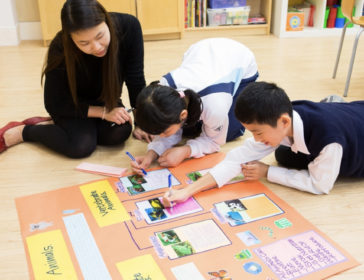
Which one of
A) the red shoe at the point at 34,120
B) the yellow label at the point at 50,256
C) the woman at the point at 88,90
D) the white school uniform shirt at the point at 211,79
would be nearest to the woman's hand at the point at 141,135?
the woman at the point at 88,90

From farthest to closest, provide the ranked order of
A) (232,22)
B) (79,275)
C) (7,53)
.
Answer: (232,22), (7,53), (79,275)

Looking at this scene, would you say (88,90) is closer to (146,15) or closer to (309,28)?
(146,15)

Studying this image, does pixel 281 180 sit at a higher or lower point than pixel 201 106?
lower

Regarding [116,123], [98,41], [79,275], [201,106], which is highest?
[98,41]

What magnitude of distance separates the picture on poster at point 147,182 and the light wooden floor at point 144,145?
124 mm

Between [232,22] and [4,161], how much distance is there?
7.73 ft

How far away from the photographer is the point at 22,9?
3213mm

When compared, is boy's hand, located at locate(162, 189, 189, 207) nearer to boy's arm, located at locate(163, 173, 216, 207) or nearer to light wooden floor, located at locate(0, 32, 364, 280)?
boy's arm, located at locate(163, 173, 216, 207)

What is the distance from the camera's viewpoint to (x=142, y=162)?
60.8 inches

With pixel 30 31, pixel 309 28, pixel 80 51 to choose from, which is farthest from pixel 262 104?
pixel 30 31

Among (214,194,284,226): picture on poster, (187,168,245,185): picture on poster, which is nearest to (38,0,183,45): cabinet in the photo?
(187,168,245,185): picture on poster

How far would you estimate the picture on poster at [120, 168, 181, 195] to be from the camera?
142 cm

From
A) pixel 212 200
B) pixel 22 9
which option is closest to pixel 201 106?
pixel 212 200

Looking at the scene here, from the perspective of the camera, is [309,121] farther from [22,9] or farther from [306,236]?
[22,9]
